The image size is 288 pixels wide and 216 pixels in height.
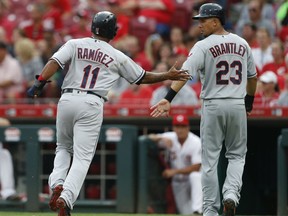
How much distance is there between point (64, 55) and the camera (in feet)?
29.5

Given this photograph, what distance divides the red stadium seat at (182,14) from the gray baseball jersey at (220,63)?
25.0ft

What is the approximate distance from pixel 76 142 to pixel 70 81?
1.87ft

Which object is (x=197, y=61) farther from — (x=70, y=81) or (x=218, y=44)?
(x=70, y=81)

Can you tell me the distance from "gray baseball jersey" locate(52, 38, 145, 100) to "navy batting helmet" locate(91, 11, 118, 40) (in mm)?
99

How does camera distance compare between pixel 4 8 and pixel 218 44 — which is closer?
pixel 218 44

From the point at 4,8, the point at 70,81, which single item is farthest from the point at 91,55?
the point at 4,8

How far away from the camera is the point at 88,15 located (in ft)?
58.0

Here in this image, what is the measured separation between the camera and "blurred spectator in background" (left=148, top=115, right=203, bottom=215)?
41.1 feet

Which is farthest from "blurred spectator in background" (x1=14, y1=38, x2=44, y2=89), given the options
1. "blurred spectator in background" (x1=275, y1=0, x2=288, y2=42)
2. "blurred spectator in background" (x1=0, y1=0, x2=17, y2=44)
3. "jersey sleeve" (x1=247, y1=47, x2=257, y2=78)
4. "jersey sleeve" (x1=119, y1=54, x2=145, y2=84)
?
"jersey sleeve" (x1=247, y1=47, x2=257, y2=78)

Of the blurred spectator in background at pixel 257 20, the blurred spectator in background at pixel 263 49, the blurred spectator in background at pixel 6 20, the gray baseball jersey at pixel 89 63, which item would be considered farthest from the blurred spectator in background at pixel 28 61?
the gray baseball jersey at pixel 89 63

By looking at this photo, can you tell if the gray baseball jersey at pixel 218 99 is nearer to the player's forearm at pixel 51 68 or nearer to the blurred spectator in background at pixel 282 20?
the player's forearm at pixel 51 68

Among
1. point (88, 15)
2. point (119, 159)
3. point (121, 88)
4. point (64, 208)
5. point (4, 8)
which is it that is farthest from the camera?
point (4, 8)

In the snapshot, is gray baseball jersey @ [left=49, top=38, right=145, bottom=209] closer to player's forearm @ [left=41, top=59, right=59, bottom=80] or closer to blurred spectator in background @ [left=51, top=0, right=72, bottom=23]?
player's forearm @ [left=41, top=59, right=59, bottom=80]

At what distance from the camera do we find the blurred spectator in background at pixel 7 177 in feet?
40.9
